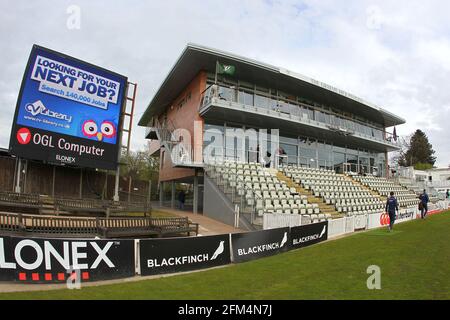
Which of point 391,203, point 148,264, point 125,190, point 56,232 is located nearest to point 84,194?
point 125,190

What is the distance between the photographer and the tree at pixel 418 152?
85.4m

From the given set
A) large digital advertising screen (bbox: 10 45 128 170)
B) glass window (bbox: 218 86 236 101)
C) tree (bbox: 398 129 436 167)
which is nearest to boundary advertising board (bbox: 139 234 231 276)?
large digital advertising screen (bbox: 10 45 128 170)

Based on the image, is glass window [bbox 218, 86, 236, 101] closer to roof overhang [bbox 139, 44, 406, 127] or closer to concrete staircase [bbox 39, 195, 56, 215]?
roof overhang [bbox 139, 44, 406, 127]

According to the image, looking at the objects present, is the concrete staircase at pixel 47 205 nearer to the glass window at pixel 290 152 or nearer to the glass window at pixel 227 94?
the glass window at pixel 227 94

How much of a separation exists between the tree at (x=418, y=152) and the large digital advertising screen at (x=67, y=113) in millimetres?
84447

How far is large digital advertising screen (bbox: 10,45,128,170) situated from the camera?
582 inches

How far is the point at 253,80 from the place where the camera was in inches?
970

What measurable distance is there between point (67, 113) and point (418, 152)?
89750mm

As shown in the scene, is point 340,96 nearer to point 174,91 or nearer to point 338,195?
point 338,195

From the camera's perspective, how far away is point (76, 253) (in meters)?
7.36

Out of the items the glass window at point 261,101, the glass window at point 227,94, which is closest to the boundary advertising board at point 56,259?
the glass window at point 227,94

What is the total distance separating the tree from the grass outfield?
84480 mm

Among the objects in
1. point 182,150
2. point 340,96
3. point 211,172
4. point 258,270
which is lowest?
point 258,270
